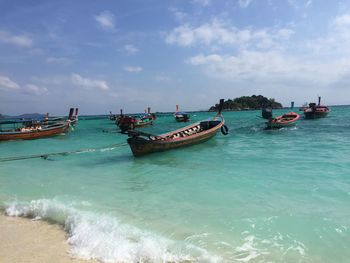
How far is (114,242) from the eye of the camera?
5.08 metres

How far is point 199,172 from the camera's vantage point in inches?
432

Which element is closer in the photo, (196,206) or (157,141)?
(196,206)

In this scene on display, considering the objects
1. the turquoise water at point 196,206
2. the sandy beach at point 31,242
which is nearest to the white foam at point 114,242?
the turquoise water at point 196,206

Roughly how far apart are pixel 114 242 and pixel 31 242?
4.56 ft

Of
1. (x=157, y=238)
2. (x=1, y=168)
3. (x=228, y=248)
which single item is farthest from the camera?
(x=1, y=168)

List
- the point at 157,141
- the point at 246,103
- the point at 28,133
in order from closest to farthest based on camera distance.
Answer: the point at 157,141 → the point at 28,133 → the point at 246,103

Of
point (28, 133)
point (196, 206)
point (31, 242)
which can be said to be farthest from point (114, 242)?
point (28, 133)

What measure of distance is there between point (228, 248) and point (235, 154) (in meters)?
10.0

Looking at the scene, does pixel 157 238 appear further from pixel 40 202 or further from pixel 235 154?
pixel 235 154

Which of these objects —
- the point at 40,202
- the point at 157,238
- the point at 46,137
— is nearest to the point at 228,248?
the point at 157,238

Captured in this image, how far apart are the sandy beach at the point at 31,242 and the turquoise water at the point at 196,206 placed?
213 mm

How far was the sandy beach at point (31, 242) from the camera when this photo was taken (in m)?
4.57

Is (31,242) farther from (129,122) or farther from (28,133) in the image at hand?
(28,133)

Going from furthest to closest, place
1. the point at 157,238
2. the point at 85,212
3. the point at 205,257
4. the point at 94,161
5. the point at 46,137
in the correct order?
1. the point at 46,137
2. the point at 94,161
3. the point at 85,212
4. the point at 157,238
5. the point at 205,257
